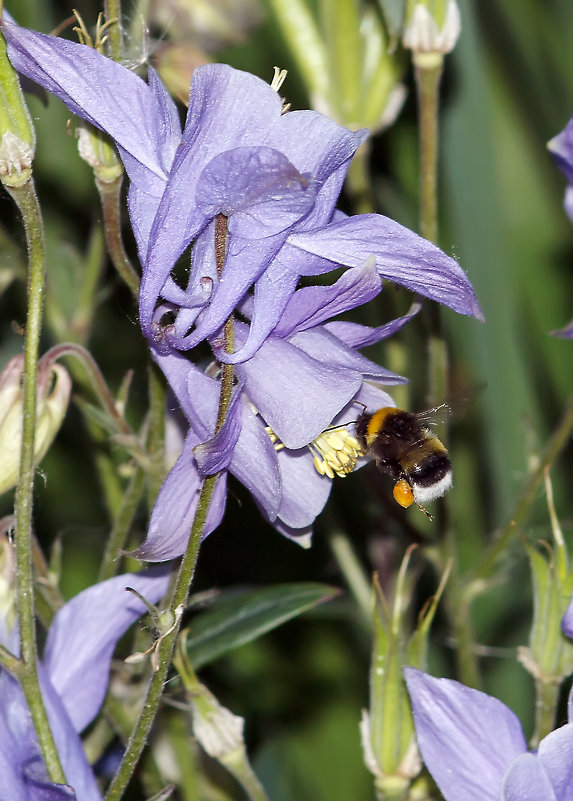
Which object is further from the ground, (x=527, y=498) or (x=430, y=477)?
(x=430, y=477)

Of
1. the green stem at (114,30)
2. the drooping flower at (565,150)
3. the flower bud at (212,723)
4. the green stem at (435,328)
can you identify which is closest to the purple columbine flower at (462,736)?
the flower bud at (212,723)

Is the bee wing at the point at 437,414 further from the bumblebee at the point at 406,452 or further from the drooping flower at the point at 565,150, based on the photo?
the drooping flower at the point at 565,150

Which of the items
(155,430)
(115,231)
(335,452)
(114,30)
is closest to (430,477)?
(335,452)

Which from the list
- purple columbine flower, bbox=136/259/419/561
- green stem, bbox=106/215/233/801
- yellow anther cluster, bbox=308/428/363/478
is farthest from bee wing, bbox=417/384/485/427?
green stem, bbox=106/215/233/801

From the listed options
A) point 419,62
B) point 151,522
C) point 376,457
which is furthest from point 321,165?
point 419,62

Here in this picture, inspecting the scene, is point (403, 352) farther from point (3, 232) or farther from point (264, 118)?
point (264, 118)

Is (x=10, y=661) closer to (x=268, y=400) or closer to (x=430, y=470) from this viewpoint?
(x=268, y=400)
